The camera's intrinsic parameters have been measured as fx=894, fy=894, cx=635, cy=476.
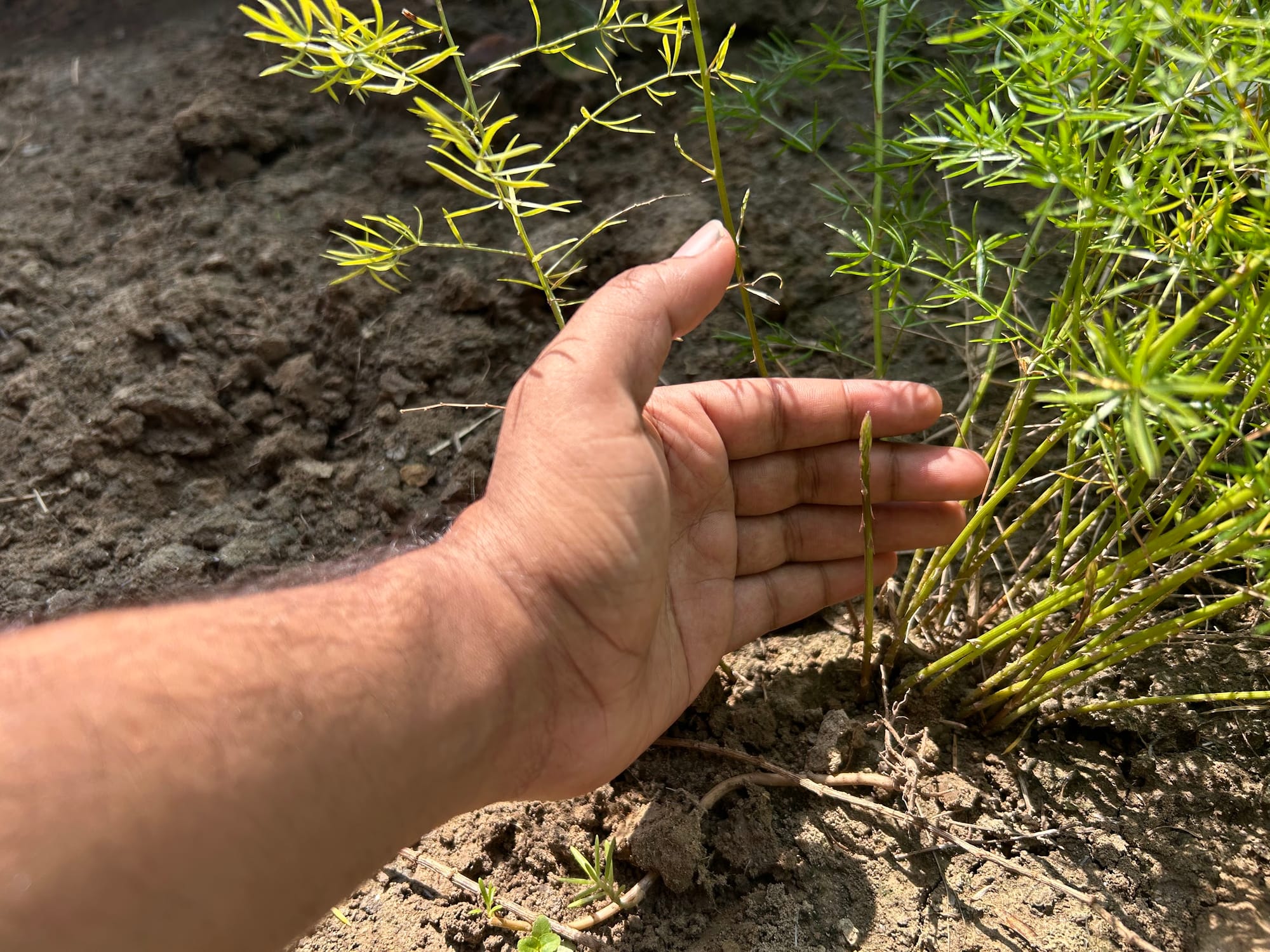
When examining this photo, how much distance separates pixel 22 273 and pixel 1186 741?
2.34m

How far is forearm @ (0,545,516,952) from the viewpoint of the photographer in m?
0.87

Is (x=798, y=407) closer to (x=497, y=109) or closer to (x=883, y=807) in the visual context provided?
(x=883, y=807)

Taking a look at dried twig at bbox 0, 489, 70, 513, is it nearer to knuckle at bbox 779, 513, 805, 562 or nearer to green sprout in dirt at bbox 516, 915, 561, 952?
green sprout in dirt at bbox 516, 915, 561, 952

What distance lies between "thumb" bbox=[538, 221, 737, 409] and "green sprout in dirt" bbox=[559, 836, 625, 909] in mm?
605

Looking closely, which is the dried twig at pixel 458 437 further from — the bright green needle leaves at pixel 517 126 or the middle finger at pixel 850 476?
the middle finger at pixel 850 476

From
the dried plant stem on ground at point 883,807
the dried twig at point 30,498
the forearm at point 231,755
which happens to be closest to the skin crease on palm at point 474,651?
the forearm at point 231,755

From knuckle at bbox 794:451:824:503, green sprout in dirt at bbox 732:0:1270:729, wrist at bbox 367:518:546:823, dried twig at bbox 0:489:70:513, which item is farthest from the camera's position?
dried twig at bbox 0:489:70:513

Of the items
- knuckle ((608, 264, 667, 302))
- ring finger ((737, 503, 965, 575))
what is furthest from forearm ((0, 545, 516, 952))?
ring finger ((737, 503, 965, 575))

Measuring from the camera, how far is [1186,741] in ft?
4.43

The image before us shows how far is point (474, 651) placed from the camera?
1127mm

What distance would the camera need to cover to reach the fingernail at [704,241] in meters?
1.25

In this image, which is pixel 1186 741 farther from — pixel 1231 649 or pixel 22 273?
pixel 22 273

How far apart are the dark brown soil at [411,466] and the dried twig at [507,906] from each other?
3 cm

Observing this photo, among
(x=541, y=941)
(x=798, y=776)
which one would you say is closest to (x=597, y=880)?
(x=541, y=941)
